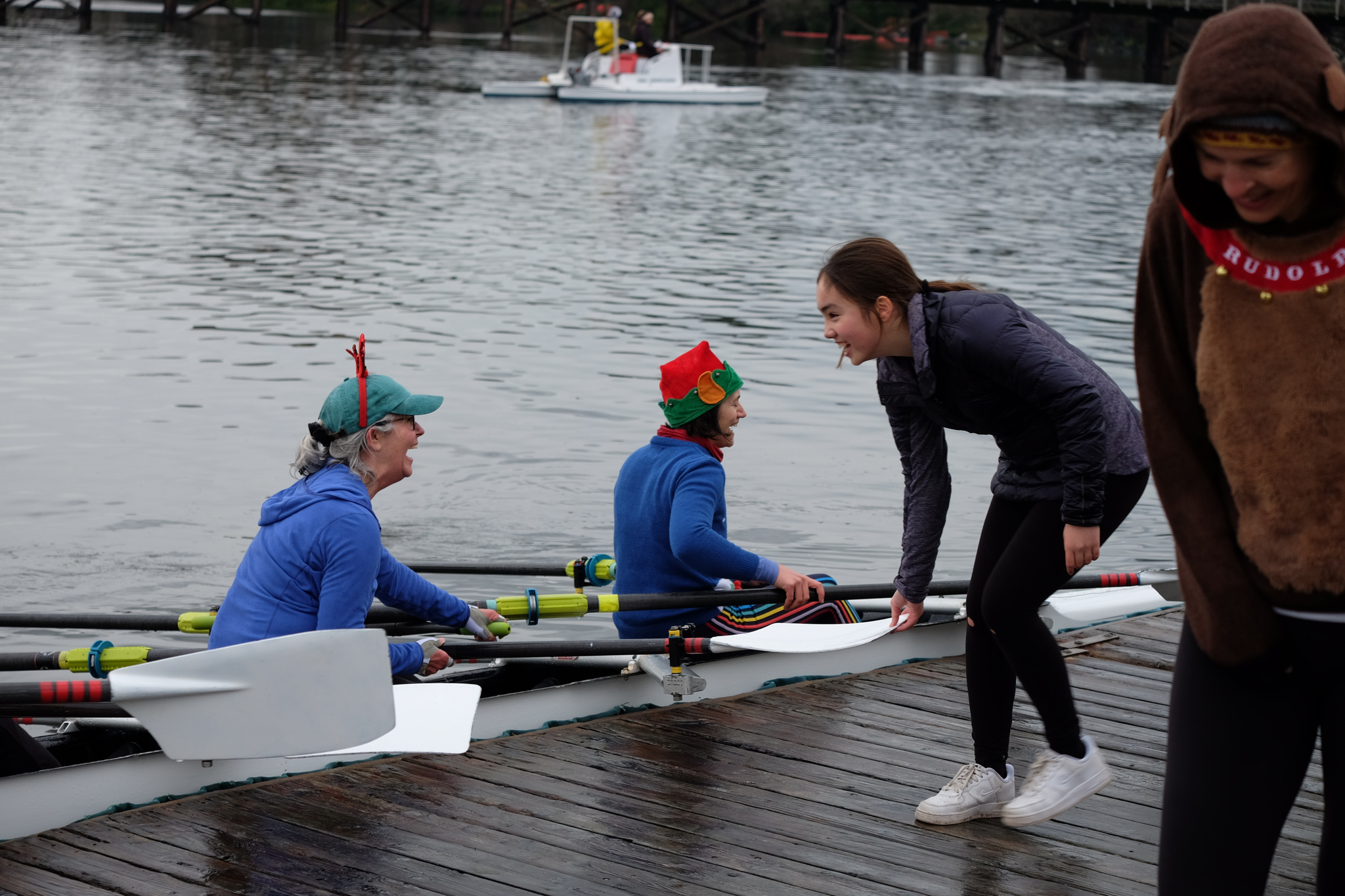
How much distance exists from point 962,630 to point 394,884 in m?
2.67

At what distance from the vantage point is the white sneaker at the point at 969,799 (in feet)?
13.0

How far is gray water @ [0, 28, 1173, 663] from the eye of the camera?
30.7 ft

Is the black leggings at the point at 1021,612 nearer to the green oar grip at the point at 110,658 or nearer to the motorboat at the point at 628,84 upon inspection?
the green oar grip at the point at 110,658

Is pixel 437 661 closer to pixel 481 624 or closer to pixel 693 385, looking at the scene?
pixel 481 624

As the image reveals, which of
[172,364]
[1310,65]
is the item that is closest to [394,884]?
[1310,65]

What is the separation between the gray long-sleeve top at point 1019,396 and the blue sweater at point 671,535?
42.4 inches

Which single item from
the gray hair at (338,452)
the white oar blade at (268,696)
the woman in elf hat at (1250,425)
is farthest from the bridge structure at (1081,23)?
the woman in elf hat at (1250,425)

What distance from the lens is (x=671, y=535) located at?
4797 mm

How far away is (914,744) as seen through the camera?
15.4 ft

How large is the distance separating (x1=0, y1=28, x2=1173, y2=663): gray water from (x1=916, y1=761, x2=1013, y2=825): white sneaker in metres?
3.91

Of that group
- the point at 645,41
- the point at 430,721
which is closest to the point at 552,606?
the point at 430,721

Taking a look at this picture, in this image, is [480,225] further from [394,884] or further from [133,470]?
[394,884]

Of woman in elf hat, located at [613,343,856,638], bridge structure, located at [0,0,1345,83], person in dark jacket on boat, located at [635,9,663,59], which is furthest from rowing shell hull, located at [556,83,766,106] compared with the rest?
woman in elf hat, located at [613,343,856,638]

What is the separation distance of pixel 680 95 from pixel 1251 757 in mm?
37714
